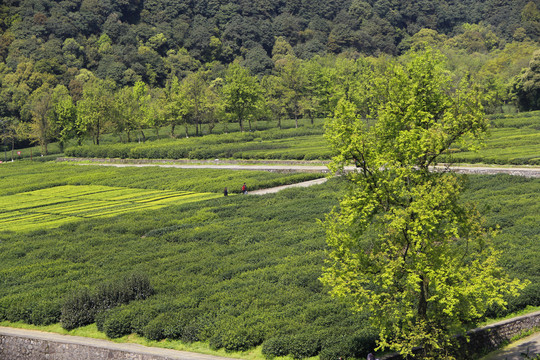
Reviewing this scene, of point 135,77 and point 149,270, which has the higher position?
point 135,77

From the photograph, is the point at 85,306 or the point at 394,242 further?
the point at 85,306

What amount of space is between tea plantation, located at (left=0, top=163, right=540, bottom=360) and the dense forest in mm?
46940

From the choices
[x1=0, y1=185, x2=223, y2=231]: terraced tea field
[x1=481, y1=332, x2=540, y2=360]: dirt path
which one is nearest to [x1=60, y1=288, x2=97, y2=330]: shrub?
[x1=481, y1=332, x2=540, y2=360]: dirt path

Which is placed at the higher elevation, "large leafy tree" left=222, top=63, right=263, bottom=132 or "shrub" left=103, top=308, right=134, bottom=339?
"large leafy tree" left=222, top=63, right=263, bottom=132

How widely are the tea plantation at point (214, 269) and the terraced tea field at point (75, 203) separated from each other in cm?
66

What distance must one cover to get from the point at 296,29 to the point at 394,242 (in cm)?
17433

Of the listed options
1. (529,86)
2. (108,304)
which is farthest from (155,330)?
(529,86)

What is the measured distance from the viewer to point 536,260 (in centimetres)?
3195

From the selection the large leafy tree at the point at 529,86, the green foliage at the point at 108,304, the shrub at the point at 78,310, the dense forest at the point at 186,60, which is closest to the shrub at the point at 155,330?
the green foliage at the point at 108,304

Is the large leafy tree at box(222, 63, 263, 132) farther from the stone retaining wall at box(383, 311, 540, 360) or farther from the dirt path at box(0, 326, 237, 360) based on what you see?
the stone retaining wall at box(383, 311, 540, 360)

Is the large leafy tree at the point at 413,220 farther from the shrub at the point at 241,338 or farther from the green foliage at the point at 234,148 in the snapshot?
the green foliage at the point at 234,148

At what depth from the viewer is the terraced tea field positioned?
55469mm

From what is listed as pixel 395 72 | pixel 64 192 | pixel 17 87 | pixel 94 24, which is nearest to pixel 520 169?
pixel 395 72

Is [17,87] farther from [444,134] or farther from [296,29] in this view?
[444,134]
